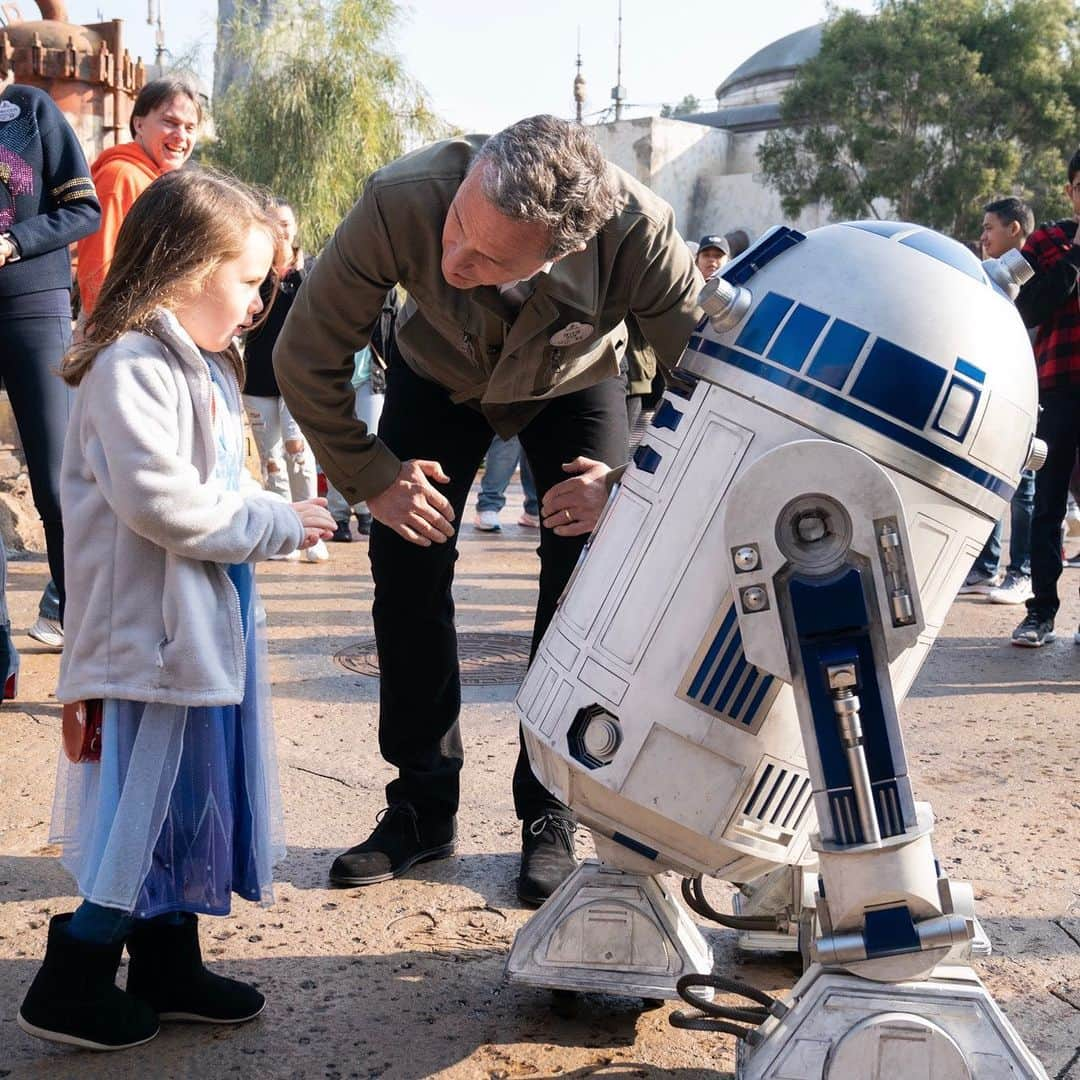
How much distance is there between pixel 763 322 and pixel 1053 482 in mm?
3778

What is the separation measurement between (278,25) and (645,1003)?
2032 centimetres

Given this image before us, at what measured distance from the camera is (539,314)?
97.3 inches

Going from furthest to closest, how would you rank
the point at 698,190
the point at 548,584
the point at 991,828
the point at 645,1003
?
1. the point at 698,190
2. the point at 991,828
3. the point at 548,584
4. the point at 645,1003

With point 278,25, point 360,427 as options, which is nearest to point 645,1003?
point 360,427

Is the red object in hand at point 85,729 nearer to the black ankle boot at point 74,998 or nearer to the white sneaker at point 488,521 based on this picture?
the black ankle boot at point 74,998

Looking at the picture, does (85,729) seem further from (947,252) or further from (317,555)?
(317,555)

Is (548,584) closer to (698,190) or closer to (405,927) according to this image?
(405,927)

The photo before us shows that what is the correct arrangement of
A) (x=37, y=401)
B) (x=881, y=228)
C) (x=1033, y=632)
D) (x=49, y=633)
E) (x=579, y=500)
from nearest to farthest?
(x=881, y=228)
(x=579, y=500)
(x=37, y=401)
(x=49, y=633)
(x=1033, y=632)

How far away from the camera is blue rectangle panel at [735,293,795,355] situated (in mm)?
1948

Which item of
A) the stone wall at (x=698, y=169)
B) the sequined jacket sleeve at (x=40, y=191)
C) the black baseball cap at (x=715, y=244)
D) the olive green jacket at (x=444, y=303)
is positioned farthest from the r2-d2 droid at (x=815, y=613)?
the stone wall at (x=698, y=169)

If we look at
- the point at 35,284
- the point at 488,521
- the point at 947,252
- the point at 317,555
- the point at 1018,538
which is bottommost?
the point at 488,521

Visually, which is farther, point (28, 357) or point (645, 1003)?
point (28, 357)

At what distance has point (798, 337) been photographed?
6.30 ft

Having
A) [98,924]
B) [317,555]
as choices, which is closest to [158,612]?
[98,924]
